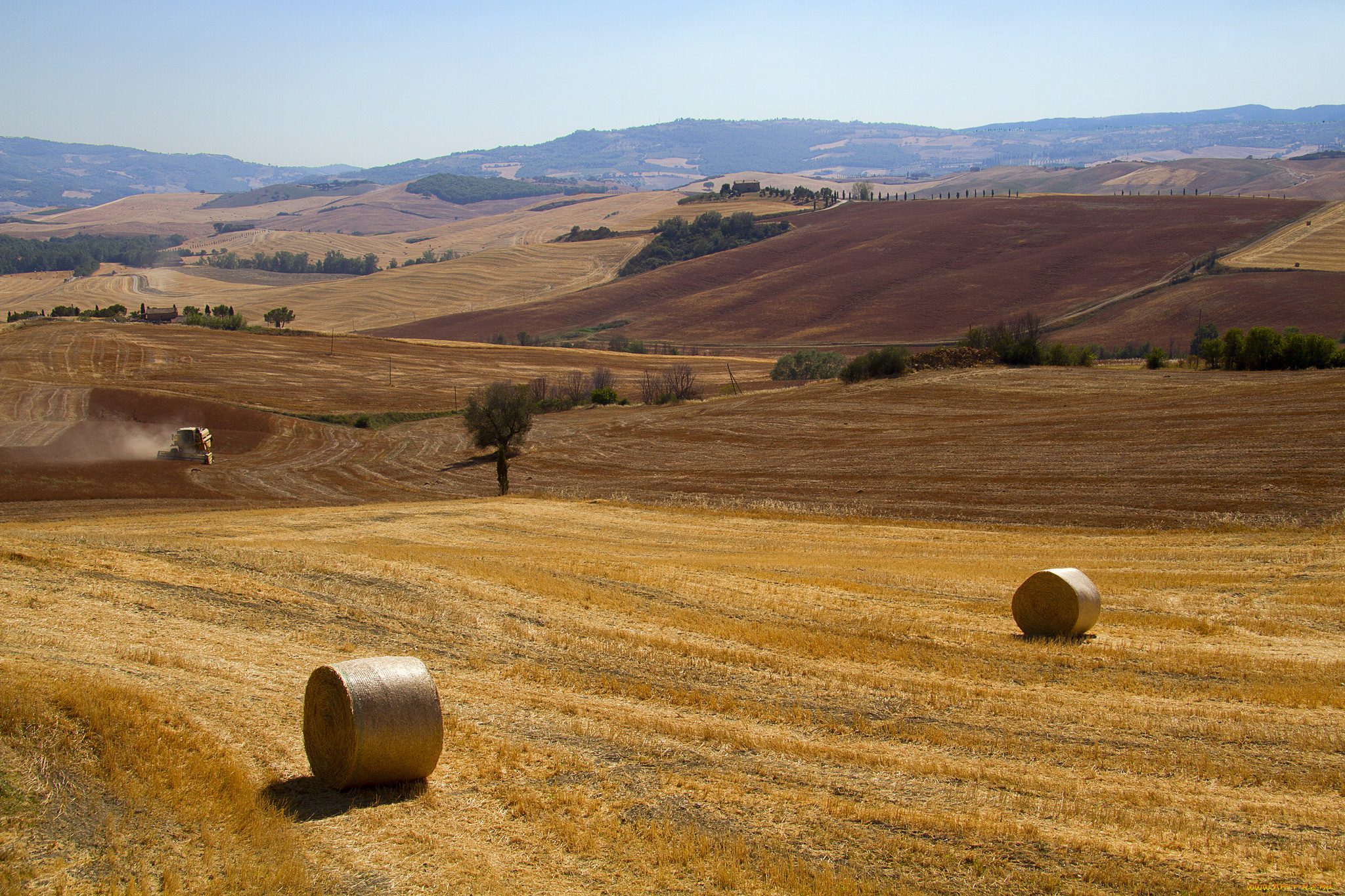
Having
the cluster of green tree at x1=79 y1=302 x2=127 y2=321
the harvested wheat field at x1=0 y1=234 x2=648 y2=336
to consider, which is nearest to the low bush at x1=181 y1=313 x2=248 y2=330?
the cluster of green tree at x1=79 y1=302 x2=127 y2=321

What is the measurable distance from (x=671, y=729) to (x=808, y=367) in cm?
6732

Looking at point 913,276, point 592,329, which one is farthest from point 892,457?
point 592,329

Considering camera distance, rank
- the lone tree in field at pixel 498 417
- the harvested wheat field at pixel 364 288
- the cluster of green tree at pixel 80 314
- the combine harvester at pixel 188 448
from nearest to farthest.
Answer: the combine harvester at pixel 188 448, the lone tree in field at pixel 498 417, the cluster of green tree at pixel 80 314, the harvested wheat field at pixel 364 288

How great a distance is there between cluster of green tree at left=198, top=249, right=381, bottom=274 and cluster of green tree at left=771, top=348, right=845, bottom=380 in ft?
446

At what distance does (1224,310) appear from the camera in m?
82.9

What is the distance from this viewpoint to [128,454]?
45.9m

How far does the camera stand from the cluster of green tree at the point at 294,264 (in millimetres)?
190375

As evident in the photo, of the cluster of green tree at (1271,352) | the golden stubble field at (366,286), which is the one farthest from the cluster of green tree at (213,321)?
the cluster of green tree at (1271,352)

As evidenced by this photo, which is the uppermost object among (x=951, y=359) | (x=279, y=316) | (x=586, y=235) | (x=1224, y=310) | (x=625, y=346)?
(x=586, y=235)

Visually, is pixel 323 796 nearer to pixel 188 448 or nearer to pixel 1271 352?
pixel 188 448

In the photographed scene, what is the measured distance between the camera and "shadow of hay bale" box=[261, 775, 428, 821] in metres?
7.62

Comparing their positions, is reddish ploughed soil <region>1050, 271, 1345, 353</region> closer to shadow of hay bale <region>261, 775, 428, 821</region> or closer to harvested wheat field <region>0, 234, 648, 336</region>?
harvested wheat field <region>0, 234, 648, 336</region>

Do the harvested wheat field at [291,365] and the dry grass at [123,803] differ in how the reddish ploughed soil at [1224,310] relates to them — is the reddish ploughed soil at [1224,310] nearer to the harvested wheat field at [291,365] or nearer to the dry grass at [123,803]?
the harvested wheat field at [291,365]

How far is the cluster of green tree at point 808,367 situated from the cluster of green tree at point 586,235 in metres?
110
